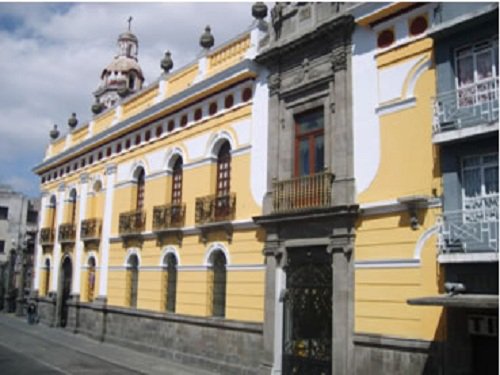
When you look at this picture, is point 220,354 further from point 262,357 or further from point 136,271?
point 136,271

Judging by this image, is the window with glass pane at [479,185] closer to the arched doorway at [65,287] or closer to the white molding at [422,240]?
the white molding at [422,240]

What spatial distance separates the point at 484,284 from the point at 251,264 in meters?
7.23

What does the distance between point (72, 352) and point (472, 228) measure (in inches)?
610

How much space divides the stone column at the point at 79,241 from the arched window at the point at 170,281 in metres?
7.80

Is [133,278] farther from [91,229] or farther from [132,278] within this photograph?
[91,229]

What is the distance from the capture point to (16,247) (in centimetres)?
4897

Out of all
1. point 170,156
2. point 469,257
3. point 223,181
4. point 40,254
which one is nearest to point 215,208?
point 223,181

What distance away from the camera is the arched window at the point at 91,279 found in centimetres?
2561

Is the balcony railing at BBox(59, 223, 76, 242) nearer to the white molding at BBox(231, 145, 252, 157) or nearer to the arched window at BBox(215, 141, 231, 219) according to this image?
the arched window at BBox(215, 141, 231, 219)

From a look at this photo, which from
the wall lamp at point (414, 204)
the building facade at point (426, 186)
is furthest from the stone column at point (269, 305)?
the wall lamp at point (414, 204)

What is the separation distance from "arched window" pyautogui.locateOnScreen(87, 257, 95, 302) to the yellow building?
0.06 metres

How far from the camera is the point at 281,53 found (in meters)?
15.9

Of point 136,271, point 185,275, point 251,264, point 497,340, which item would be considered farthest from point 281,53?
point 136,271

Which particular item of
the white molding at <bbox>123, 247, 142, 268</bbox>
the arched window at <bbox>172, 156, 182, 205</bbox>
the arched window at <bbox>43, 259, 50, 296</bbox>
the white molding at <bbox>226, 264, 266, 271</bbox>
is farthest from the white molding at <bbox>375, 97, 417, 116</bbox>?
the arched window at <bbox>43, 259, 50, 296</bbox>
